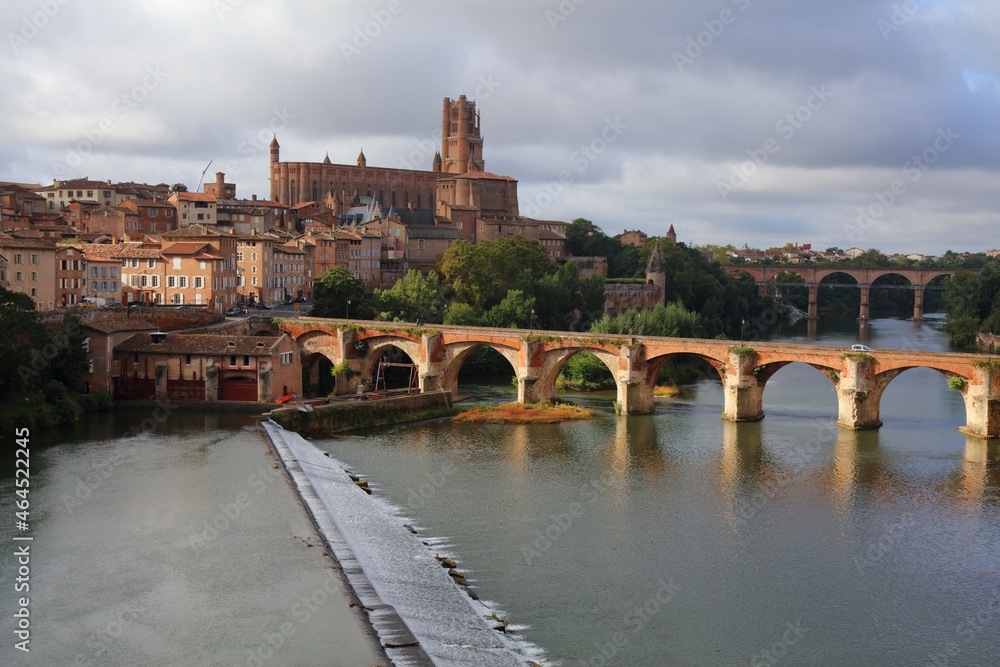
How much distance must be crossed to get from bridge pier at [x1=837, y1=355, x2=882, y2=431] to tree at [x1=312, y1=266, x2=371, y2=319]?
29449 millimetres

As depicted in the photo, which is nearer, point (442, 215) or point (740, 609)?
point (740, 609)

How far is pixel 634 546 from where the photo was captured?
26.1 m

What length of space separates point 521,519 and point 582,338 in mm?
18302

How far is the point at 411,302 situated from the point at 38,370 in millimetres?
26468

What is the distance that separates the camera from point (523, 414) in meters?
44.0

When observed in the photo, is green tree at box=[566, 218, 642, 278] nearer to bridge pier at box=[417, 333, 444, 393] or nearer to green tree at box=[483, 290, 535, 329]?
green tree at box=[483, 290, 535, 329]

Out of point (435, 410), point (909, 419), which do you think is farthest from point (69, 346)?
point (909, 419)

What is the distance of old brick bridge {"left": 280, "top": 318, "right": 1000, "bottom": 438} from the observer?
38906 millimetres

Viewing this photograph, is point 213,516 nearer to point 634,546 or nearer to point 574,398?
point 634,546

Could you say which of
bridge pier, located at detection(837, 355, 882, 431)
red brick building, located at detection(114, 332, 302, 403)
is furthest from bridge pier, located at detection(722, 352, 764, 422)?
red brick building, located at detection(114, 332, 302, 403)

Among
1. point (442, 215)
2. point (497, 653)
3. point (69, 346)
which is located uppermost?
point (442, 215)

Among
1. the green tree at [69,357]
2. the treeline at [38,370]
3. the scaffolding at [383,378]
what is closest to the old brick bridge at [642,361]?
the scaffolding at [383,378]

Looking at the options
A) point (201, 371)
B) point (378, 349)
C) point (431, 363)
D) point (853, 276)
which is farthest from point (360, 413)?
point (853, 276)

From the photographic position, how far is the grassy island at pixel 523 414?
1715 inches
